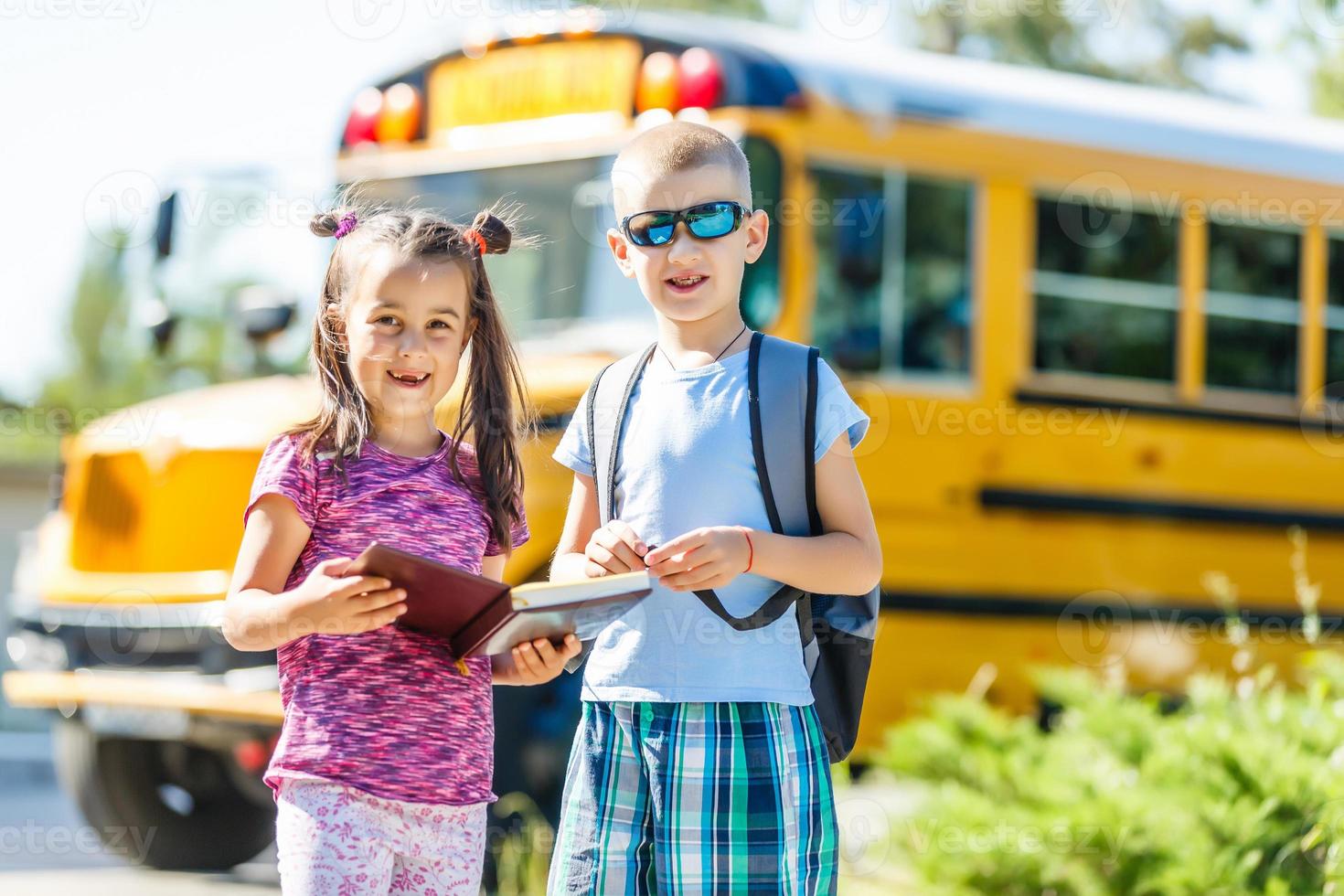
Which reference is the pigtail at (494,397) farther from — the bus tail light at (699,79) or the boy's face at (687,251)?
the bus tail light at (699,79)

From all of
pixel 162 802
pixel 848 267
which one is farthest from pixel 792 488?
pixel 162 802

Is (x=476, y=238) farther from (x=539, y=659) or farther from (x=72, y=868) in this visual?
(x=72, y=868)

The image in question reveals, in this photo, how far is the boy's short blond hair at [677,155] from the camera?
213 centimetres

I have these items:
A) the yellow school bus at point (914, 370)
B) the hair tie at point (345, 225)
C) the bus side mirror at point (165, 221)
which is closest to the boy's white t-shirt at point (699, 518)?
the hair tie at point (345, 225)

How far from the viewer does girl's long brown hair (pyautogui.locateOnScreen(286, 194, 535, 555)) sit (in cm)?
219

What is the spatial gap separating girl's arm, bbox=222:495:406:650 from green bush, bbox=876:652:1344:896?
2.19 metres

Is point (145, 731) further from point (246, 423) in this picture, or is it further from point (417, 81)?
point (417, 81)

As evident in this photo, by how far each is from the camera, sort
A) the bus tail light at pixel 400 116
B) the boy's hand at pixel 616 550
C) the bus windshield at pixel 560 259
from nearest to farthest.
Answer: the boy's hand at pixel 616 550, the bus windshield at pixel 560 259, the bus tail light at pixel 400 116

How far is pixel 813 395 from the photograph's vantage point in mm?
2133

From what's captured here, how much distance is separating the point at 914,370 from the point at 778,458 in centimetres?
342

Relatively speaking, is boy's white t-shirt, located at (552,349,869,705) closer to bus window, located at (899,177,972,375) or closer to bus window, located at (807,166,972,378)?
bus window, located at (807,166,972,378)

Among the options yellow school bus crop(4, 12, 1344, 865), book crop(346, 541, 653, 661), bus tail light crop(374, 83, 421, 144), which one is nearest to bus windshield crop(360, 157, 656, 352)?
yellow school bus crop(4, 12, 1344, 865)

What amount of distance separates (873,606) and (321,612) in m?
0.69

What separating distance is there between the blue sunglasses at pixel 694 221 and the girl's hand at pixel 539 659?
1.62ft
